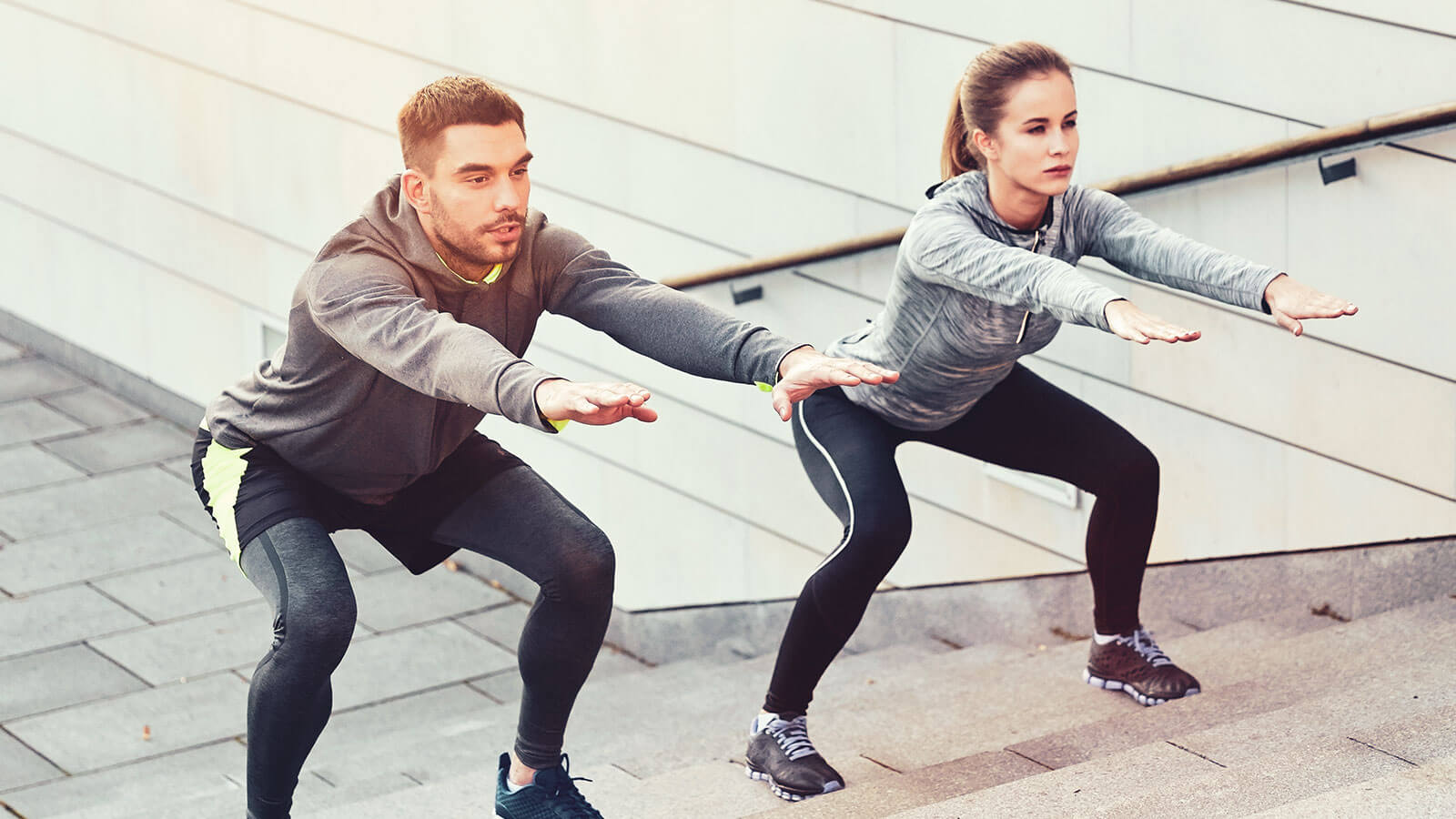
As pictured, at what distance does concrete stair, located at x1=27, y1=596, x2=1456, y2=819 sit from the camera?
281 centimetres

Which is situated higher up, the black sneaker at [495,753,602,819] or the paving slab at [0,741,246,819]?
the black sneaker at [495,753,602,819]

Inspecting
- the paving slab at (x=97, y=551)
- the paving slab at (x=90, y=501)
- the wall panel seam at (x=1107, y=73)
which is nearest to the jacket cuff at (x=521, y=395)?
the wall panel seam at (x=1107, y=73)

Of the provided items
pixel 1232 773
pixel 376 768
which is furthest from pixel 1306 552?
pixel 376 768

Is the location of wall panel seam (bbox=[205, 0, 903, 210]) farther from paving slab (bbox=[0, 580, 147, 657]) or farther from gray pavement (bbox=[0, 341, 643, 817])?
paving slab (bbox=[0, 580, 147, 657])

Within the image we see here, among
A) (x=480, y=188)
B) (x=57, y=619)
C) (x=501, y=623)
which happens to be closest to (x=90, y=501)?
(x=57, y=619)

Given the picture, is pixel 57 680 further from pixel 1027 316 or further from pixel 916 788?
pixel 1027 316

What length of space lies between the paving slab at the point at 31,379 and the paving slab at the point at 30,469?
75 centimetres

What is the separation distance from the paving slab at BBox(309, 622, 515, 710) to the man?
7.60ft

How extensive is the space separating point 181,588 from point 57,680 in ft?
2.82

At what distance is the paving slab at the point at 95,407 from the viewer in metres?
7.89

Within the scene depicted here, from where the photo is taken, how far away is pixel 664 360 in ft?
9.48

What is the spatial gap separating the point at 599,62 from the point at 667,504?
150 centimetres

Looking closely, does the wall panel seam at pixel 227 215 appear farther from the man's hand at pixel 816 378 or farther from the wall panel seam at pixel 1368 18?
the man's hand at pixel 816 378

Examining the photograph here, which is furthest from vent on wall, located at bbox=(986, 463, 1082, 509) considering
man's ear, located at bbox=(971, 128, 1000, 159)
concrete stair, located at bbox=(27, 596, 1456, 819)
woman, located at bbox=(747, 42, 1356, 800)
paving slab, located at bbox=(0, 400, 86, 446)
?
paving slab, located at bbox=(0, 400, 86, 446)
